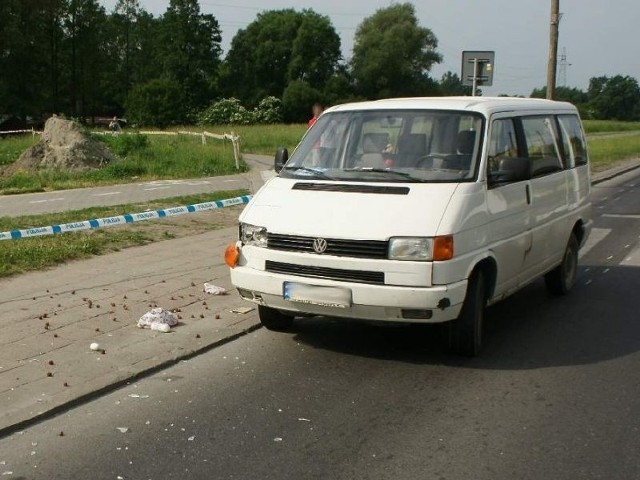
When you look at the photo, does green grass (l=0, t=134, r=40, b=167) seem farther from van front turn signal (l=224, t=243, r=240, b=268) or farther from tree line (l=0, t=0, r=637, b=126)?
tree line (l=0, t=0, r=637, b=126)

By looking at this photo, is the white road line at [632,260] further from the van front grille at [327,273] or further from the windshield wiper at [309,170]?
the van front grille at [327,273]

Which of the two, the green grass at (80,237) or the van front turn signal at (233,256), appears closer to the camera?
the van front turn signal at (233,256)

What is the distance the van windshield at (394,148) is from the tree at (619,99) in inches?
4831

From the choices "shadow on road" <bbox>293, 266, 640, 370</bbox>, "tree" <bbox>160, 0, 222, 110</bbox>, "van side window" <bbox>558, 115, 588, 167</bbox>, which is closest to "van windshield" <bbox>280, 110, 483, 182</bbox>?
"shadow on road" <bbox>293, 266, 640, 370</bbox>

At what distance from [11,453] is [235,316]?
3099mm

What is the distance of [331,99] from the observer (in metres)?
94.6

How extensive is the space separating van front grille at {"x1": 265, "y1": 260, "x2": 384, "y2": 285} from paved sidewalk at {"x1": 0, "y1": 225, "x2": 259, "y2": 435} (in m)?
0.99

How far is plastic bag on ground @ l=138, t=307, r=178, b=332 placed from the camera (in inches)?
267

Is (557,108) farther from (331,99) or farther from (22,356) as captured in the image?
(331,99)

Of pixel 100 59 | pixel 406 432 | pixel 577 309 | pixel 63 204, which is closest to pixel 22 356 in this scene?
pixel 406 432

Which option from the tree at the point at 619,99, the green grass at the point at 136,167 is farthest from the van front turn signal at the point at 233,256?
the tree at the point at 619,99

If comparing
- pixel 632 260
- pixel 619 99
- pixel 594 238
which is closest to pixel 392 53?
pixel 619 99

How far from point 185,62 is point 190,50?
2.77 meters

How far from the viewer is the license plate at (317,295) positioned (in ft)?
18.6
